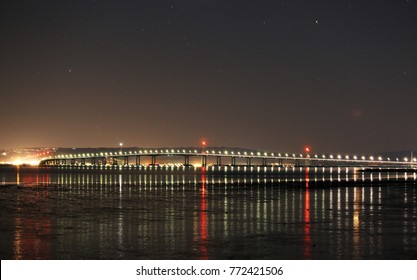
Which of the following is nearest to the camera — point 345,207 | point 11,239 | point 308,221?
point 11,239

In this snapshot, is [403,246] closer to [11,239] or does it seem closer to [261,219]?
[261,219]
